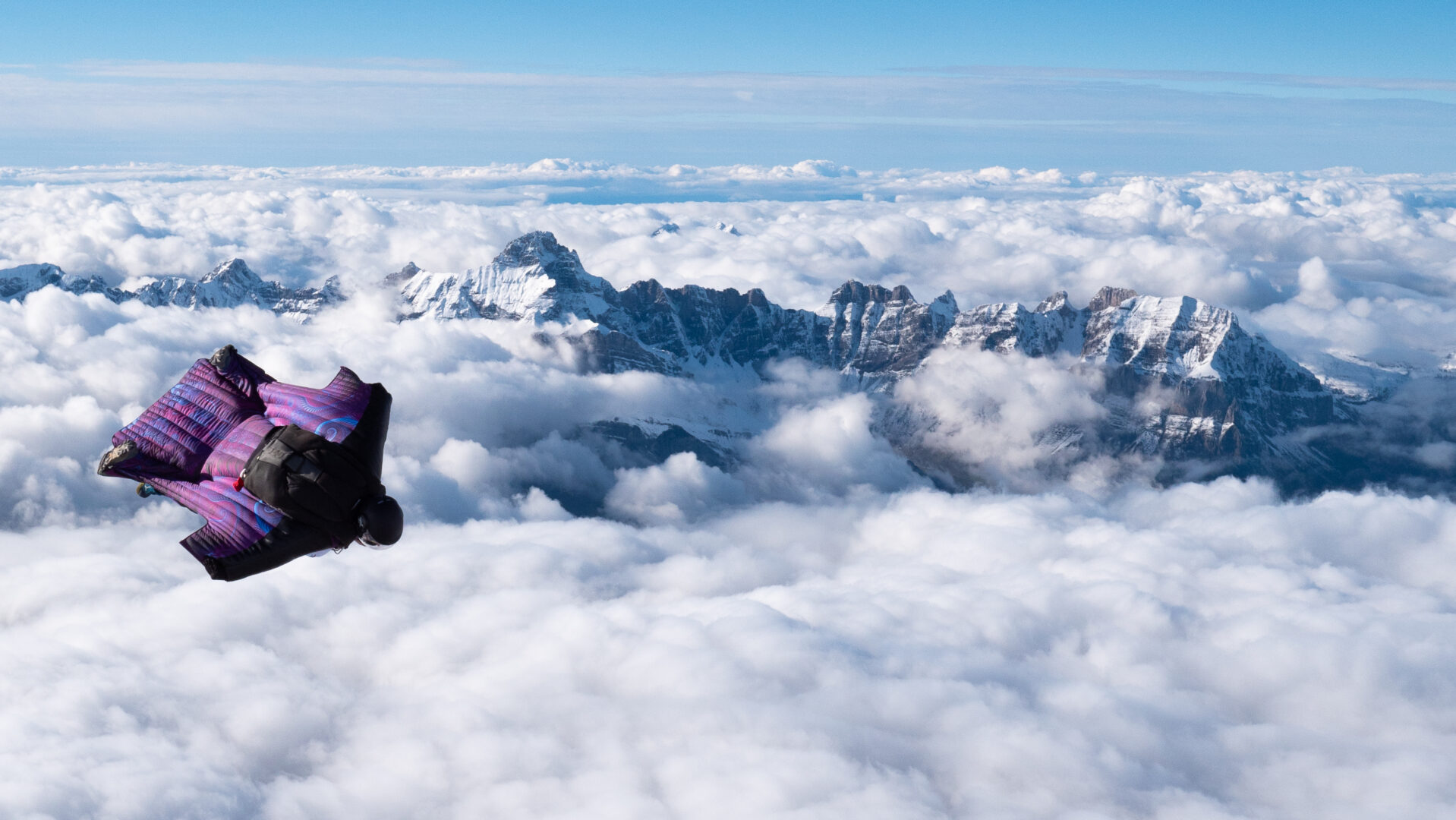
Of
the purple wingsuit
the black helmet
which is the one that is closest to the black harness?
the black helmet

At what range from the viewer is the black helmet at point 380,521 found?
82.8ft

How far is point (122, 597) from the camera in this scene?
190 m

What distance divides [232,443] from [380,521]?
23.7 ft

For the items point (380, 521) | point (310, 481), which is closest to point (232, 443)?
point (310, 481)

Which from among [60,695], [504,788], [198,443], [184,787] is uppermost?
[198,443]

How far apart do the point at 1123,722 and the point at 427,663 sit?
488 ft

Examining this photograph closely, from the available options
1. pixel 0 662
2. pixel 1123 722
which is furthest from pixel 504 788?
pixel 1123 722

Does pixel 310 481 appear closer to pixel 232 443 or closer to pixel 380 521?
pixel 380 521

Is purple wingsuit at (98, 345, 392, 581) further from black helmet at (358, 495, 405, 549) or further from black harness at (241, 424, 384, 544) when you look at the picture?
black helmet at (358, 495, 405, 549)

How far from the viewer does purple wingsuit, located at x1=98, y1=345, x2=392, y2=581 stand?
88.9 feet

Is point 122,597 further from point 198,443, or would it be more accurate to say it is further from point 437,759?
point 198,443

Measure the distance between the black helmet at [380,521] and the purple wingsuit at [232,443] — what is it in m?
1.71

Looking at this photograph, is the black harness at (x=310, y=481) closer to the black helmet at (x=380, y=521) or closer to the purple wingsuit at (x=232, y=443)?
the black helmet at (x=380, y=521)

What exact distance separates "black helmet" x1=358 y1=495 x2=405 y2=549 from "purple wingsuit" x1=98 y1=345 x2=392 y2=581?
1.71 meters
